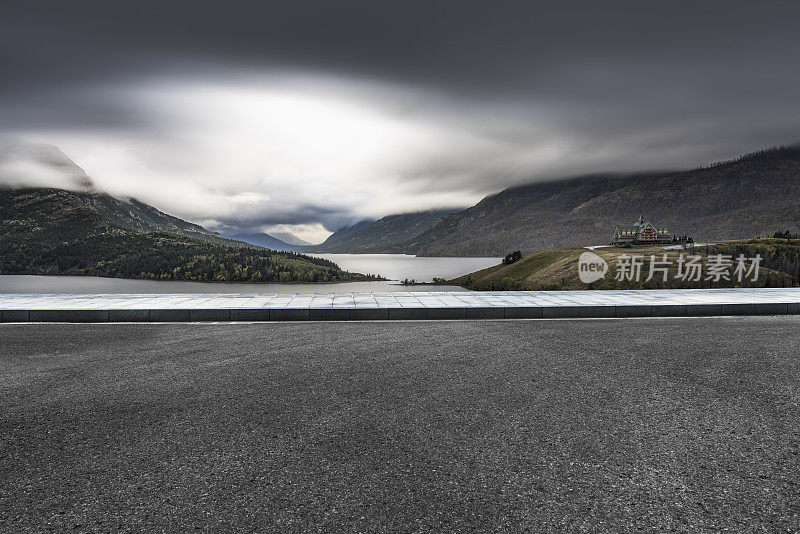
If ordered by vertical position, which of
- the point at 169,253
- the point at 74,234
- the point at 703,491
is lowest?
the point at 703,491

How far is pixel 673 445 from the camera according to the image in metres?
3.46

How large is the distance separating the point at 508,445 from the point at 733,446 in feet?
5.46

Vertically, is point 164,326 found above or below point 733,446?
above

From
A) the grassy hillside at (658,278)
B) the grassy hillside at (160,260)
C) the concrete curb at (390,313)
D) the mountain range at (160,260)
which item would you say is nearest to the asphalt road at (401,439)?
the concrete curb at (390,313)

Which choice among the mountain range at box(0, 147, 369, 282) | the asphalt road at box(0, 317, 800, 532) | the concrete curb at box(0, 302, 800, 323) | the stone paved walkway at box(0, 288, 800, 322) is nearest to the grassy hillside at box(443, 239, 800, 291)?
the stone paved walkway at box(0, 288, 800, 322)

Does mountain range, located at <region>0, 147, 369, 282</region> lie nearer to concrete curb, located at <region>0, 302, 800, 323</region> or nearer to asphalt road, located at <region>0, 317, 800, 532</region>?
concrete curb, located at <region>0, 302, 800, 323</region>

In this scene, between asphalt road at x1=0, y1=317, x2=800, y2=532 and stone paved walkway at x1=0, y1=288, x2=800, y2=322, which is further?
stone paved walkway at x1=0, y1=288, x2=800, y2=322

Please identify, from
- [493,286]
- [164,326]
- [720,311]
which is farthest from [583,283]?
[164,326]

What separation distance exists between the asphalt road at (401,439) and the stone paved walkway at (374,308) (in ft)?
10.4

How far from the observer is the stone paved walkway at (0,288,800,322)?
33.0ft

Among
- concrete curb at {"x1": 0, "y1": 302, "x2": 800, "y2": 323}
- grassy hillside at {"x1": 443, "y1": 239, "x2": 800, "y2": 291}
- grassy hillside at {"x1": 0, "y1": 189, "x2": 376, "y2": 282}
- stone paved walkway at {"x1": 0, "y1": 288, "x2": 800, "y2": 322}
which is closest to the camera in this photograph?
concrete curb at {"x1": 0, "y1": 302, "x2": 800, "y2": 323}

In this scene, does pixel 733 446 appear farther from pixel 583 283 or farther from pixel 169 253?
pixel 169 253

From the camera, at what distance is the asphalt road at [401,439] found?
2.57 m

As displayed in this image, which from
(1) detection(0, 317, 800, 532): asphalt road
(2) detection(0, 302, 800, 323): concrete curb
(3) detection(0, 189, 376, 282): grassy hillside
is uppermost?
(3) detection(0, 189, 376, 282): grassy hillside
